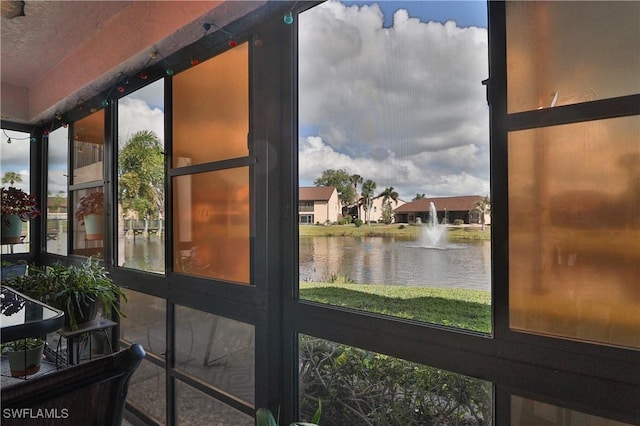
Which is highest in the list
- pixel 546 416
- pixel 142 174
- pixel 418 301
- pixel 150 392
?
pixel 142 174

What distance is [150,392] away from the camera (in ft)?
7.52

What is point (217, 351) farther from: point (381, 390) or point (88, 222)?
point (88, 222)

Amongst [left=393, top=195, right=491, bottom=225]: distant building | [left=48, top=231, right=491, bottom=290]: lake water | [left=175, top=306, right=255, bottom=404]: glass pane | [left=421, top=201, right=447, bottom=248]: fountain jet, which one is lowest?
[left=175, top=306, right=255, bottom=404]: glass pane

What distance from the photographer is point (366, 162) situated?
4.54ft

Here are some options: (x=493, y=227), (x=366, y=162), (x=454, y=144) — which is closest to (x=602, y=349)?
(x=493, y=227)

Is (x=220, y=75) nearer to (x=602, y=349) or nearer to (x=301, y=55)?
(x=301, y=55)

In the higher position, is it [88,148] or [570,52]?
[88,148]

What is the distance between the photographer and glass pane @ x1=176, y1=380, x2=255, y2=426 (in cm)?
176

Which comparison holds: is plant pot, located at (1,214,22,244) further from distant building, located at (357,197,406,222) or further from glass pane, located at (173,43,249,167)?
distant building, located at (357,197,406,222)

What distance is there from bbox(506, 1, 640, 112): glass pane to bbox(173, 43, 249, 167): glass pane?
1.17 m

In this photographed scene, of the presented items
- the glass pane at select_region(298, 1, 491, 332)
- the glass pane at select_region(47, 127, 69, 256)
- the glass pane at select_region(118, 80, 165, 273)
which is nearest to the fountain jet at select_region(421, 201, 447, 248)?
the glass pane at select_region(298, 1, 491, 332)

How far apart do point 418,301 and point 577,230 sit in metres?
0.52

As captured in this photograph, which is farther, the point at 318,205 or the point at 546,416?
the point at 318,205

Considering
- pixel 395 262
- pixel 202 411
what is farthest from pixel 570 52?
pixel 202 411
